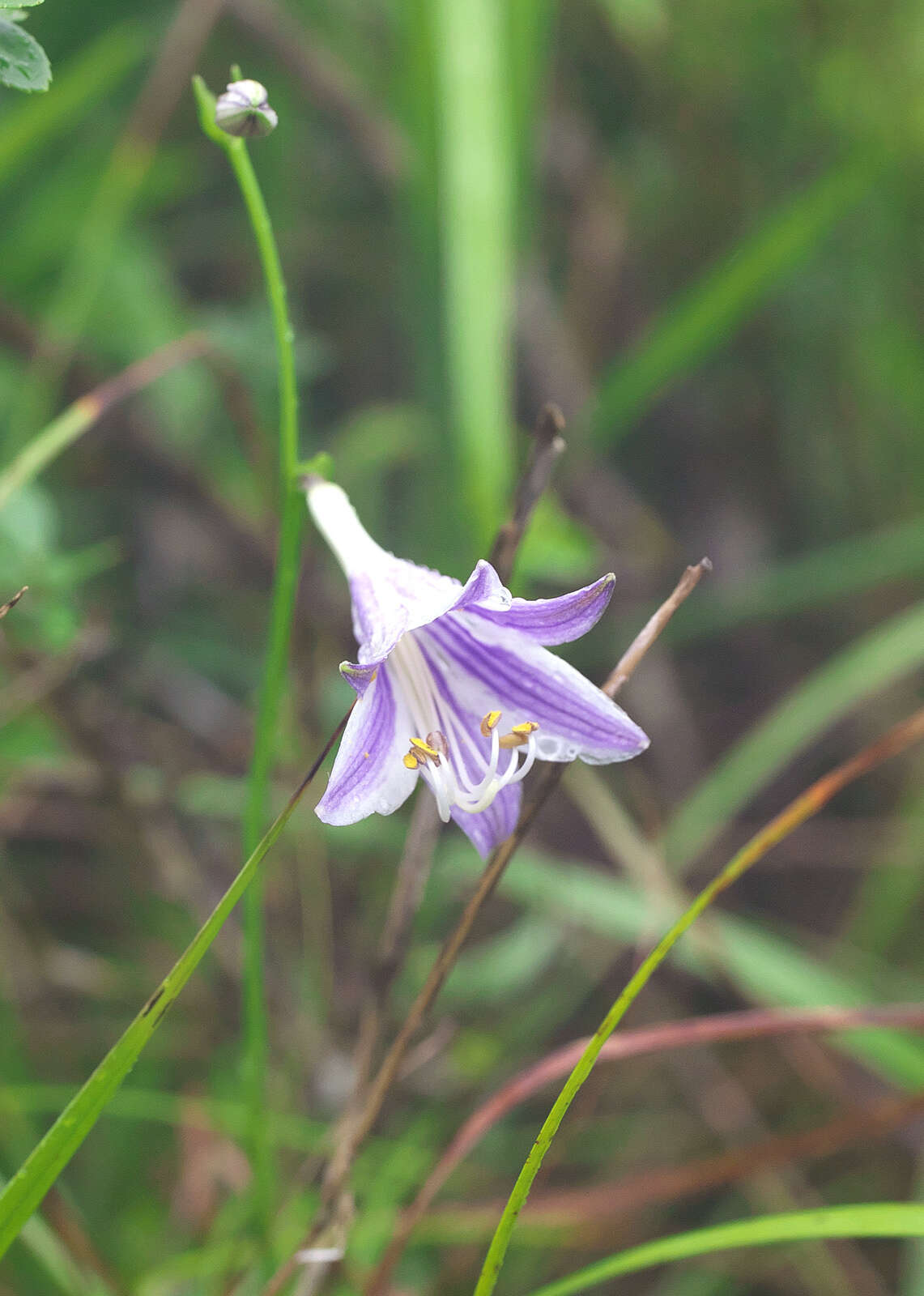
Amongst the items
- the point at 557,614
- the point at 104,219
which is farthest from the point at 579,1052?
the point at 104,219

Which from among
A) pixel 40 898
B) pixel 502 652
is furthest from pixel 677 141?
pixel 40 898

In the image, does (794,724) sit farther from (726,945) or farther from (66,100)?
(66,100)

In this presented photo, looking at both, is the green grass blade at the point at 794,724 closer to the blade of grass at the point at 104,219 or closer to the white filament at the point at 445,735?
the white filament at the point at 445,735

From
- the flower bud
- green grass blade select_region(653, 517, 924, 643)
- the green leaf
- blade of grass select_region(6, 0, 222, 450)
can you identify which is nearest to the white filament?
the flower bud

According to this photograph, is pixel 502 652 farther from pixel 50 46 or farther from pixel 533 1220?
pixel 50 46

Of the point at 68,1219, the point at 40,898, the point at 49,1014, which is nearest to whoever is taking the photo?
the point at 68,1219

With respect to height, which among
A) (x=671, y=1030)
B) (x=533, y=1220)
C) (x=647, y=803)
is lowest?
(x=533, y=1220)

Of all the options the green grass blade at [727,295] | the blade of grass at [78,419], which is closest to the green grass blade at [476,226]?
the green grass blade at [727,295]
